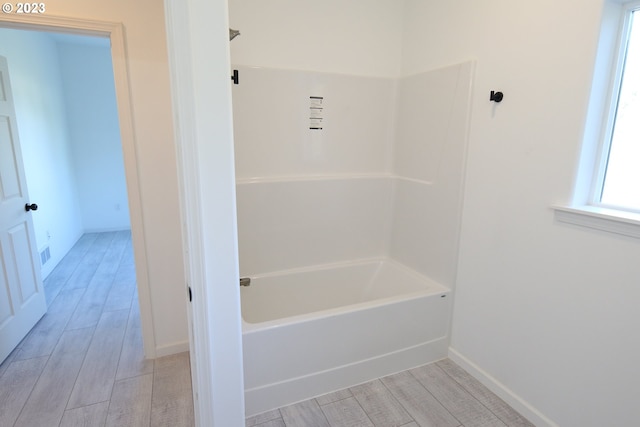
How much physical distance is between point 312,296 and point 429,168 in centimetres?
134

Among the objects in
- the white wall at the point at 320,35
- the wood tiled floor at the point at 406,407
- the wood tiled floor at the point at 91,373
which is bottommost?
the wood tiled floor at the point at 406,407

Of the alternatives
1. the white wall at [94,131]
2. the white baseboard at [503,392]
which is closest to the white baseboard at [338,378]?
the white baseboard at [503,392]

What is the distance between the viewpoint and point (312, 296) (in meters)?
2.70

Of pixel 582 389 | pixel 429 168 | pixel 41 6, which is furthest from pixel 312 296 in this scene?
pixel 41 6

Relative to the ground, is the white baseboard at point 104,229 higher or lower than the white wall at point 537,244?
lower

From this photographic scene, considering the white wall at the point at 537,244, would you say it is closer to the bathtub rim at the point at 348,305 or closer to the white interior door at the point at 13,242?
the bathtub rim at the point at 348,305

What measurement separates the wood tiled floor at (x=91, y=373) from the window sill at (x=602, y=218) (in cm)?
212

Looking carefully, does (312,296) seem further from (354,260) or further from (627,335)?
(627,335)

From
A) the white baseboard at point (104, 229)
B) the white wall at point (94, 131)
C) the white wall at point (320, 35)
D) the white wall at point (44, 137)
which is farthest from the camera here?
the white baseboard at point (104, 229)

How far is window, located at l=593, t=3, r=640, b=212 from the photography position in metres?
1.44

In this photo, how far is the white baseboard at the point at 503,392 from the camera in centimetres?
174

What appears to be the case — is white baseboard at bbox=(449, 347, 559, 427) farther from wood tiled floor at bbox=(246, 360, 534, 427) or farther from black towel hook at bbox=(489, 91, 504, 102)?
black towel hook at bbox=(489, 91, 504, 102)

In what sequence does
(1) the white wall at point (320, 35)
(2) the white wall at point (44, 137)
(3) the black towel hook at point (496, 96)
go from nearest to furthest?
(3) the black towel hook at point (496, 96) → (1) the white wall at point (320, 35) → (2) the white wall at point (44, 137)

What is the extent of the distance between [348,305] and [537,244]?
1280 millimetres
